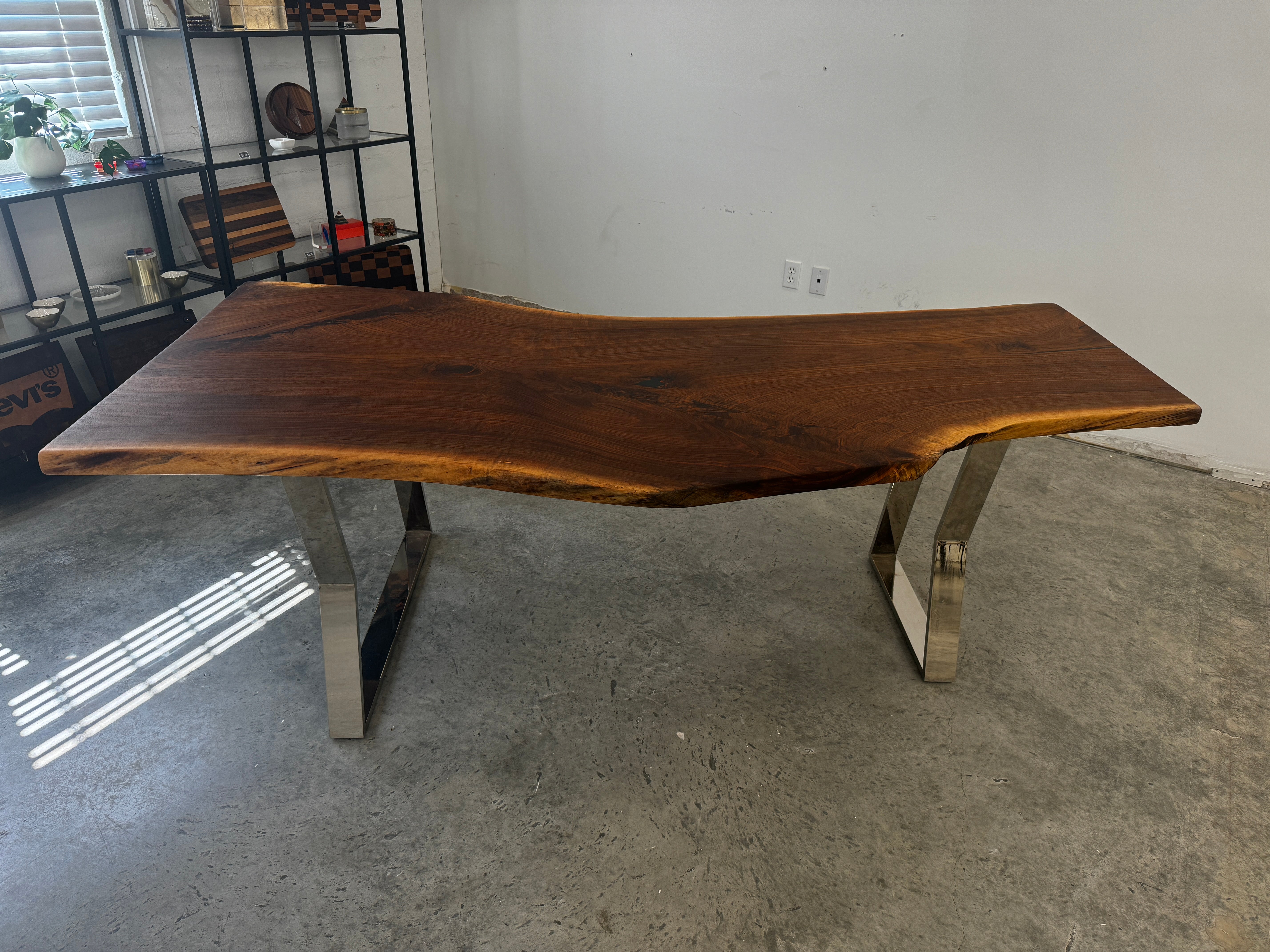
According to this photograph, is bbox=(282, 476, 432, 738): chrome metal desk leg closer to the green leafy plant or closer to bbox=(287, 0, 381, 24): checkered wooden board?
the green leafy plant

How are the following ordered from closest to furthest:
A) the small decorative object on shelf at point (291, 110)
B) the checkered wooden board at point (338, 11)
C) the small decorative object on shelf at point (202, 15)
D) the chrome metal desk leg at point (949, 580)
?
the chrome metal desk leg at point (949, 580) → the small decorative object on shelf at point (202, 15) → the checkered wooden board at point (338, 11) → the small decorative object on shelf at point (291, 110)

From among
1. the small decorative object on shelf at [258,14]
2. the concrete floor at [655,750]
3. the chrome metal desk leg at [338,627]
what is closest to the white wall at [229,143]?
the small decorative object on shelf at [258,14]

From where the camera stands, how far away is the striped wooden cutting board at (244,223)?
9.57ft

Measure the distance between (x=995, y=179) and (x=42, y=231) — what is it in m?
3.15

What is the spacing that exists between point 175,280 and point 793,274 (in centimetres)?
224

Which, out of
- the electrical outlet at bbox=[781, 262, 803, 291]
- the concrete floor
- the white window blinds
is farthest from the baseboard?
the white window blinds

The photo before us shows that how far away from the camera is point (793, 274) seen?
130 inches

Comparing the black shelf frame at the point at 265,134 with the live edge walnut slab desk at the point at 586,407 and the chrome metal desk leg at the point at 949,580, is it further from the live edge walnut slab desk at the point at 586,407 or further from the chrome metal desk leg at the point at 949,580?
the chrome metal desk leg at the point at 949,580

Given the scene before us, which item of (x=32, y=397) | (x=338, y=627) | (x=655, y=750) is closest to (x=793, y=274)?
(x=655, y=750)

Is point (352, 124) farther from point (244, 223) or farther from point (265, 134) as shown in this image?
point (244, 223)

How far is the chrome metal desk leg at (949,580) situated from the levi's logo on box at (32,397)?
2.50 metres

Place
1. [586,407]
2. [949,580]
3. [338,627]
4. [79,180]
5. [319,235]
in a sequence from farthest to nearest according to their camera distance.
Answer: [319,235]
[79,180]
[949,580]
[338,627]
[586,407]

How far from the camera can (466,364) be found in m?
1.60

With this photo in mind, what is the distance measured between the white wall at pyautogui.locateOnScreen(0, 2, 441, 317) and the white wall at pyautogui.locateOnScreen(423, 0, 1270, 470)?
0.90ft
